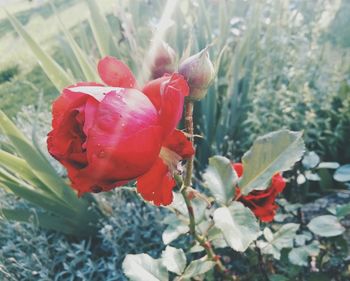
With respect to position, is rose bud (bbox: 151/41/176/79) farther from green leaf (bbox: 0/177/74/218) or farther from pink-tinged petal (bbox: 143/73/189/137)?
green leaf (bbox: 0/177/74/218)

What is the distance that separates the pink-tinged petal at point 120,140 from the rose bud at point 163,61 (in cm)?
19

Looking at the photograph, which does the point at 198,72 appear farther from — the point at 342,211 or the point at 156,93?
the point at 342,211

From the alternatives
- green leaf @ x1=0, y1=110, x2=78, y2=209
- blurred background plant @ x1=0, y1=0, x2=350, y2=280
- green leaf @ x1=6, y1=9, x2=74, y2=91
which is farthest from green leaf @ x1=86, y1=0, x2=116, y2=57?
green leaf @ x1=0, y1=110, x2=78, y2=209

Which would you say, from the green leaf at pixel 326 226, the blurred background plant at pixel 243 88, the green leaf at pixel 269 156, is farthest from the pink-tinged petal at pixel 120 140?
the blurred background plant at pixel 243 88

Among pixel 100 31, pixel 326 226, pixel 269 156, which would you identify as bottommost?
pixel 326 226

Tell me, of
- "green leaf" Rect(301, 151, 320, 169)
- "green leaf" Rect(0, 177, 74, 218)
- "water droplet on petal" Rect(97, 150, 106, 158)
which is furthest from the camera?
"green leaf" Rect(0, 177, 74, 218)

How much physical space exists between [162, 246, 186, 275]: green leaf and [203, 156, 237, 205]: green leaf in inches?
5.7

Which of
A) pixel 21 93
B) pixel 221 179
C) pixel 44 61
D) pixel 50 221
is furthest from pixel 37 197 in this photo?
pixel 21 93

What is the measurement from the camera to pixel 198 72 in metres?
0.62

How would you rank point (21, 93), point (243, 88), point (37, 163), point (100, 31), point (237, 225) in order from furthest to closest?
1. point (21, 93)
2. point (243, 88)
3. point (100, 31)
4. point (37, 163)
5. point (237, 225)

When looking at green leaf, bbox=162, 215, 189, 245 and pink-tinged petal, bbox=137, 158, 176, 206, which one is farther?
green leaf, bbox=162, 215, 189, 245

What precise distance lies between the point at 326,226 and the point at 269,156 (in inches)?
9.0

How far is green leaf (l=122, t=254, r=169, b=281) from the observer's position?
775 millimetres

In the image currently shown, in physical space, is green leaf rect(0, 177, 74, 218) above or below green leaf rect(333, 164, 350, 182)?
above
